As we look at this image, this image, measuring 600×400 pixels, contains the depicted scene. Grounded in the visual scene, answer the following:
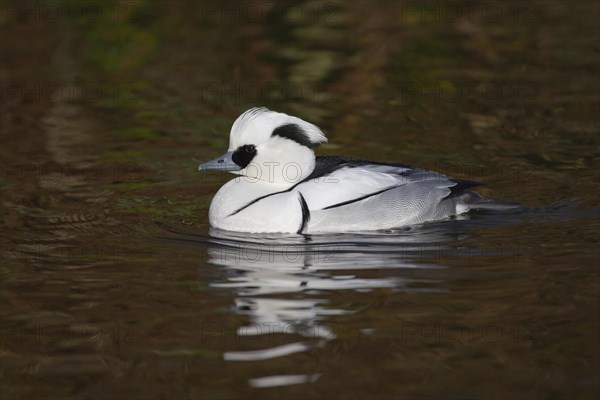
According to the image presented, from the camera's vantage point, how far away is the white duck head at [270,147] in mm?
8992

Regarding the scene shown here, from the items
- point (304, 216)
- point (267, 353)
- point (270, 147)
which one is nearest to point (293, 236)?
point (304, 216)

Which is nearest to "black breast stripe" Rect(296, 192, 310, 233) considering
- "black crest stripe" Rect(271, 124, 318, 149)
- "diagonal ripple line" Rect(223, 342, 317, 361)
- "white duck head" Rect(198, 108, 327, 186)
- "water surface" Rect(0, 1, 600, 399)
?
"water surface" Rect(0, 1, 600, 399)

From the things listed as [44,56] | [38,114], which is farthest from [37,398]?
[44,56]

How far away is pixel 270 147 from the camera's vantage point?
911cm

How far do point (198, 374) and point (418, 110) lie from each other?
24.5 ft

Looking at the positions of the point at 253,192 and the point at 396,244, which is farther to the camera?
the point at 253,192

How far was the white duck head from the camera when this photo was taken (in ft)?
29.5

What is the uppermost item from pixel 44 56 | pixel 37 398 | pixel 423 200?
Answer: pixel 44 56

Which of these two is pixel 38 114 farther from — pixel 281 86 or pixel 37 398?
pixel 37 398

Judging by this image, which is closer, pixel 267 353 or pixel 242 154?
pixel 267 353

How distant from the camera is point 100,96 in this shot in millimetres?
14070

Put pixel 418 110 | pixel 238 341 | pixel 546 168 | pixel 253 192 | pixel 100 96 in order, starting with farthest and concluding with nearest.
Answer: pixel 100 96, pixel 418 110, pixel 546 168, pixel 253 192, pixel 238 341

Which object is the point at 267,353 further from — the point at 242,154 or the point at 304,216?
the point at 242,154

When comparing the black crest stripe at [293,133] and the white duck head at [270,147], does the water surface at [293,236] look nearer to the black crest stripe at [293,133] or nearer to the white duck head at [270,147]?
the white duck head at [270,147]
